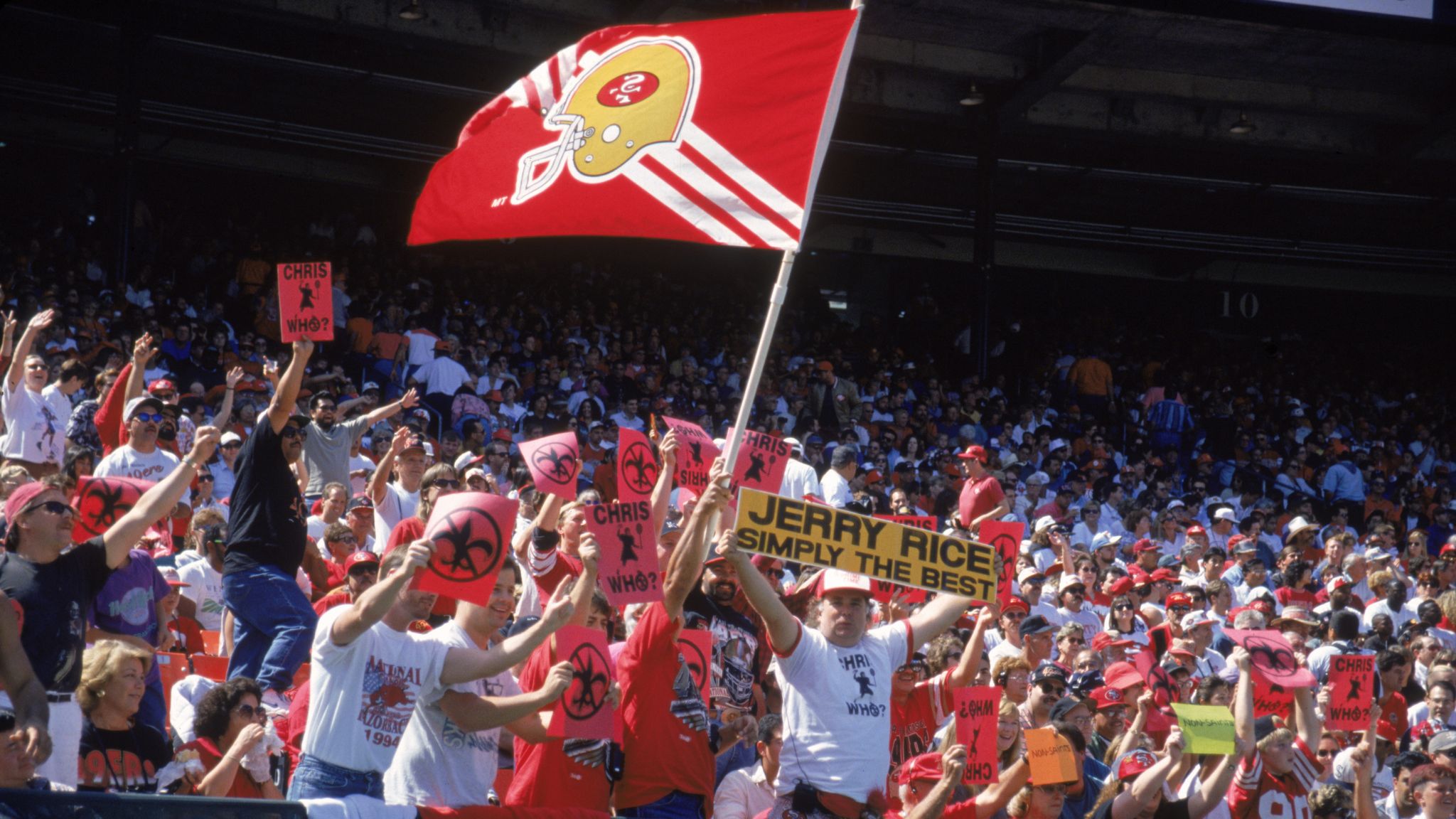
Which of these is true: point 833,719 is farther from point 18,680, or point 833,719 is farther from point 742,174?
point 18,680

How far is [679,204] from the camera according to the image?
19.4 ft

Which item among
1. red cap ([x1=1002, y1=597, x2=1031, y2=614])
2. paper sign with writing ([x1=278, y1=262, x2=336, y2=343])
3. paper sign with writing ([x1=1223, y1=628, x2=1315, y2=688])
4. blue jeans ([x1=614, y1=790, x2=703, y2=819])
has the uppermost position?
paper sign with writing ([x1=278, y1=262, x2=336, y2=343])

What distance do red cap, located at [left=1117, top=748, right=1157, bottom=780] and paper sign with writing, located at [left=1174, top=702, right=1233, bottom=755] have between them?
0.37m

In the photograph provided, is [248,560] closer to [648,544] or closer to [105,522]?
[105,522]

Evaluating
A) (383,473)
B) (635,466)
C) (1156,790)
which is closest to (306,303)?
(383,473)

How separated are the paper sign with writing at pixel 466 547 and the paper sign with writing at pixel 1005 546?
3.29 meters

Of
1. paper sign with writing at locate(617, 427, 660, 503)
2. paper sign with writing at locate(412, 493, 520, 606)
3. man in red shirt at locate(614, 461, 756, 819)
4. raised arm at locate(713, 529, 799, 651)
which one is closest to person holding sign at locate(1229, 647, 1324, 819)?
raised arm at locate(713, 529, 799, 651)

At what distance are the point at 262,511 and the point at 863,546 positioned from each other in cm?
259

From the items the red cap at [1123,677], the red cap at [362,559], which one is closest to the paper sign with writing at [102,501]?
the red cap at [362,559]

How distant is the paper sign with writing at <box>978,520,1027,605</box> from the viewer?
25.2ft

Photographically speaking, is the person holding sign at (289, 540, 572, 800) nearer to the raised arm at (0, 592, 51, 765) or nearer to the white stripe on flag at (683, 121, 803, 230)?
the raised arm at (0, 592, 51, 765)

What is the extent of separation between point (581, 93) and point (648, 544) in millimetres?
1912

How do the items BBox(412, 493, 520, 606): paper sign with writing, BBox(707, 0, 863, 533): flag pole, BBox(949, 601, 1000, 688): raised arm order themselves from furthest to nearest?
BBox(949, 601, 1000, 688): raised arm
BBox(707, 0, 863, 533): flag pole
BBox(412, 493, 520, 606): paper sign with writing

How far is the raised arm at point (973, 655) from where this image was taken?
638cm
